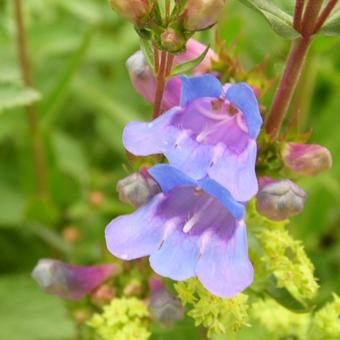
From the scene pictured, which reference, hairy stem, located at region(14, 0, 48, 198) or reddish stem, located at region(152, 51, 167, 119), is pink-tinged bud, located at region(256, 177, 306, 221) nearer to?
reddish stem, located at region(152, 51, 167, 119)

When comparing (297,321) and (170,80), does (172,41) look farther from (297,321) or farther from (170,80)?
(297,321)

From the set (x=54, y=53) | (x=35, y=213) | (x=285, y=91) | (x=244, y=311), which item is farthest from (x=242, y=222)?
(x=54, y=53)

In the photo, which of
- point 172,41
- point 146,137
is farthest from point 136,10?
point 146,137

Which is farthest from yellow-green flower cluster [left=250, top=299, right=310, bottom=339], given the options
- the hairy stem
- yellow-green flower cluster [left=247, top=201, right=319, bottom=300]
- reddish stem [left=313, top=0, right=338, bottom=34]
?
the hairy stem

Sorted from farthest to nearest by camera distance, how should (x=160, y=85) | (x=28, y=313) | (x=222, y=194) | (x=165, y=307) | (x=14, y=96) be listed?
(x=28, y=313), (x=14, y=96), (x=165, y=307), (x=160, y=85), (x=222, y=194)

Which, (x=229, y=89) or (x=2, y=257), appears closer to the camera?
(x=229, y=89)

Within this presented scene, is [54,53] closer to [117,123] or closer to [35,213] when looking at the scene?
[117,123]

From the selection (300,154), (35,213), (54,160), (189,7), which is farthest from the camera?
(54,160)
